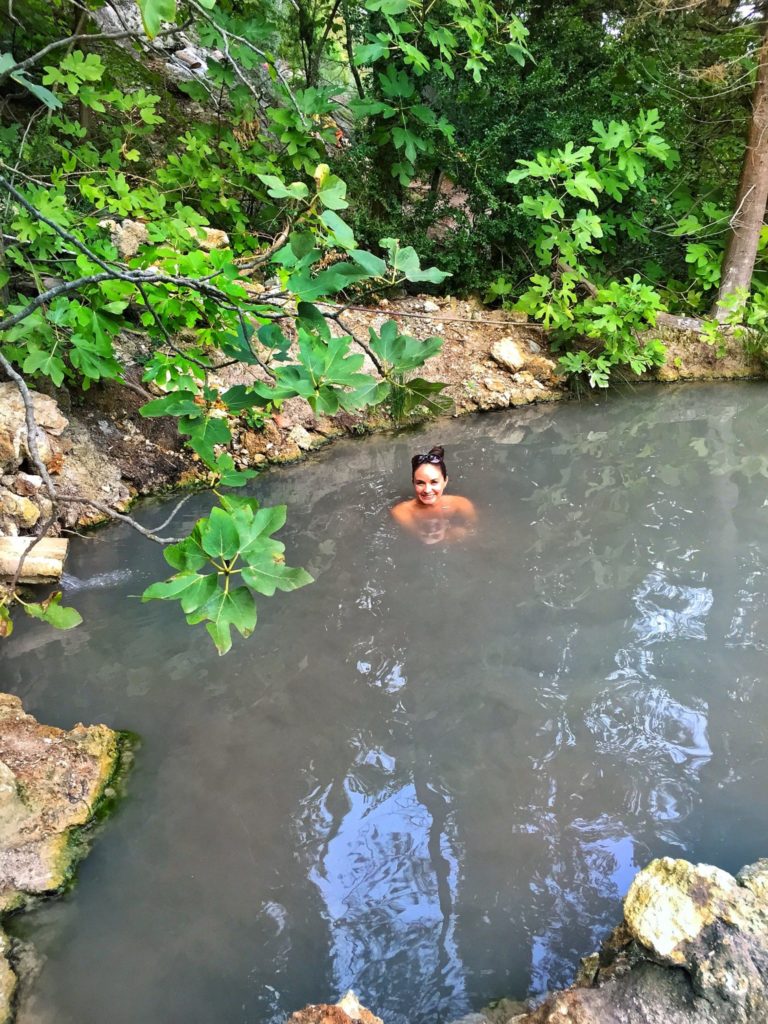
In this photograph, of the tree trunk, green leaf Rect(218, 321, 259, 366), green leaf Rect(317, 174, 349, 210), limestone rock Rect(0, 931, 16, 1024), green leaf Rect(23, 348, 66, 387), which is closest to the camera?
green leaf Rect(317, 174, 349, 210)

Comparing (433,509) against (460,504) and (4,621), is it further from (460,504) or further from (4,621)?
(4,621)

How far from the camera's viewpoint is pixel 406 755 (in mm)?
2684

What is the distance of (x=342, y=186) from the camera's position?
1.46 meters

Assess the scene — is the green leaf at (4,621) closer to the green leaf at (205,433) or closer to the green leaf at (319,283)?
the green leaf at (205,433)

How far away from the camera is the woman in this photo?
448 centimetres

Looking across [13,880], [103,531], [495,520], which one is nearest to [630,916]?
[13,880]

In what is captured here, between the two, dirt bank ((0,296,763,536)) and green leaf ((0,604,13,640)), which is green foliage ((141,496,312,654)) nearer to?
green leaf ((0,604,13,640))

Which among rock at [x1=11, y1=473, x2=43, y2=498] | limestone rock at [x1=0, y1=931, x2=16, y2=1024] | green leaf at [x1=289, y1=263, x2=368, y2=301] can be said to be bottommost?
limestone rock at [x1=0, y1=931, x2=16, y2=1024]

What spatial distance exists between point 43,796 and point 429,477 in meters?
3.00

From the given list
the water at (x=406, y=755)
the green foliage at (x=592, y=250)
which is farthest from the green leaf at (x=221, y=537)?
the green foliage at (x=592, y=250)

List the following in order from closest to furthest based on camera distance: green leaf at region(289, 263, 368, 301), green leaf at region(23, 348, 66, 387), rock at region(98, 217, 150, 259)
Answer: green leaf at region(289, 263, 368, 301), green leaf at region(23, 348, 66, 387), rock at region(98, 217, 150, 259)

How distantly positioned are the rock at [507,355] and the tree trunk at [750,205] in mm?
2126

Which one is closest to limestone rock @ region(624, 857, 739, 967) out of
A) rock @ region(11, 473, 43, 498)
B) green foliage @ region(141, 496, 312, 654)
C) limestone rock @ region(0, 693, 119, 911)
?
green foliage @ region(141, 496, 312, 654)

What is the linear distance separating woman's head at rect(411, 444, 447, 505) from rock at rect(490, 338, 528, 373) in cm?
231
